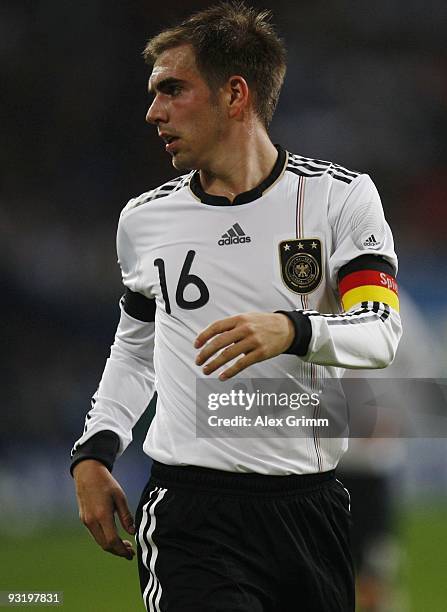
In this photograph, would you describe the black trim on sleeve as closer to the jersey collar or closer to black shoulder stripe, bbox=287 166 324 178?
the jersey collar

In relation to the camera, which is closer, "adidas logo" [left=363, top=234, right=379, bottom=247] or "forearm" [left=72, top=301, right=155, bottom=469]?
"adidas logo" [left=363, top=234, right=379, bottom=247]

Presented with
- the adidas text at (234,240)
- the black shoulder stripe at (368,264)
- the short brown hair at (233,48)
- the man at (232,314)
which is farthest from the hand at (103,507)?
the short brown hair at (233,48)

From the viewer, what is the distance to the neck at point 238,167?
230cm

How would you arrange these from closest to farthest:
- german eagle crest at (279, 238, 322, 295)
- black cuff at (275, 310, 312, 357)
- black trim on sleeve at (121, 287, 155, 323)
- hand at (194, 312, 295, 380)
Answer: hand at (194, 312, 295, 380) < black cuff at (275, 310, 312, 357) < german eagle crest at (279, 238, 322, 295) < black trim on sleeve at (121, 287, 155, 323)

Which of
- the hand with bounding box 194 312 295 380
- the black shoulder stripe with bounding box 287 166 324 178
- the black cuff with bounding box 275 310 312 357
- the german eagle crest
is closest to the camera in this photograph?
the hand with bounding box 194 312 295 380

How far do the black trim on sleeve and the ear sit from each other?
48cm

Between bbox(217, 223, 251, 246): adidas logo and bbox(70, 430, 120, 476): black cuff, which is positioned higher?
bbox(217, 223, 251, 246): adidas logo

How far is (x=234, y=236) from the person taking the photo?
2234mm

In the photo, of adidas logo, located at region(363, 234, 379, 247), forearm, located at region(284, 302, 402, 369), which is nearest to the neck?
adidas logo, located at region(363, 234, 379, 247)

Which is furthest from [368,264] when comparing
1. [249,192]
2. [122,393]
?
[122,393]

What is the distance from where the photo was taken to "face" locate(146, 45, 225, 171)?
7.51 feet

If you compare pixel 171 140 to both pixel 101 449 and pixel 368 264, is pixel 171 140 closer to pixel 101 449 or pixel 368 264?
pixel 368 264

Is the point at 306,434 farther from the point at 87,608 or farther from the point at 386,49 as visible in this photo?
the point at 386,49

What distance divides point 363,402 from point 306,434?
2298 mm
